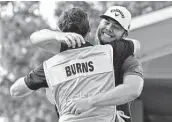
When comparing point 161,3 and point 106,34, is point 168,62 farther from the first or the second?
point 161,3

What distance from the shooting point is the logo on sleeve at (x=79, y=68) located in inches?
79.7

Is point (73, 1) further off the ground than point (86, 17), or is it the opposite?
point (86, 17)

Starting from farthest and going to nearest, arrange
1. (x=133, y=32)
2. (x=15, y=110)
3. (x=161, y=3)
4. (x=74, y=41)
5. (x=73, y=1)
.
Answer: (x=161, y=3)
(x=73, y=1)
(x=15, y=110)
(x=133, y=32)
(x=74, y=41)

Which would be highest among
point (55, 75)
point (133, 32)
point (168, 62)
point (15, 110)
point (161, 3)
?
point (55, 75)

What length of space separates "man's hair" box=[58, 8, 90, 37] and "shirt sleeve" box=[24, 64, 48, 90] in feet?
0.58

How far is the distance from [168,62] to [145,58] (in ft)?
0.97

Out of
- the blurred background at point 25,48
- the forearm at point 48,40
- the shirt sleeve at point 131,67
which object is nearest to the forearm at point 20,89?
the forearm at point 48,40

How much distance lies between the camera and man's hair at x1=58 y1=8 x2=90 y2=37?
6.80 feet

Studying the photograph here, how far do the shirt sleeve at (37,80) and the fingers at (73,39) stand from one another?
7.7 inches

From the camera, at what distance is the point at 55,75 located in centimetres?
206

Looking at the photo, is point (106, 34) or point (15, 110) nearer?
point (106, 34)

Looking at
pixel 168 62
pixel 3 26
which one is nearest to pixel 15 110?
pixel 3 26

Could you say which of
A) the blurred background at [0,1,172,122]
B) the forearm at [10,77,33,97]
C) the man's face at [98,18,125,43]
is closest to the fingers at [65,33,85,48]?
the man's face at [98,18,125,43]

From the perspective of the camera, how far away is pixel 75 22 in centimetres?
207
